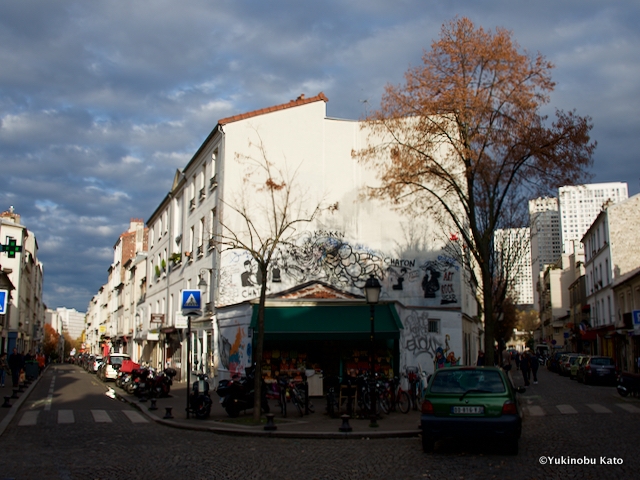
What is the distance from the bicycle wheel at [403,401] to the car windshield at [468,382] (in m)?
6.43

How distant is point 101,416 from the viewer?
1625 cm

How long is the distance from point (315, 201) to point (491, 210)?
36.8 ft

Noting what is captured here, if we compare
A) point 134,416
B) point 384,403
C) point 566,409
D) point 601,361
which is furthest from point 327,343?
point 601,361

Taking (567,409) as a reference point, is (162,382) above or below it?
above

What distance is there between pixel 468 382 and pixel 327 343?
532 inches

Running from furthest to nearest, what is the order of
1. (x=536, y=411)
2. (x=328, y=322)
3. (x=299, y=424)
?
(x=328, y=322) < (x=536, y=411) < (x=299, y=424)

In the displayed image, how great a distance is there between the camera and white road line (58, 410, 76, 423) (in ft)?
49.8

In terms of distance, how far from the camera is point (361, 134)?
28.1m

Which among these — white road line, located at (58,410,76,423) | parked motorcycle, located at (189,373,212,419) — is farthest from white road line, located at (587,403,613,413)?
white road line, located at (58,410,76,423)

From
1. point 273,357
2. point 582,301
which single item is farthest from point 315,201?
point 582,301

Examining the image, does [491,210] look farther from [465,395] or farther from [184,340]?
[184,340]

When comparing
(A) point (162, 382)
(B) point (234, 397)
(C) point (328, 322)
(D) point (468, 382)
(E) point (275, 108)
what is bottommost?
(A) point (162, 382)

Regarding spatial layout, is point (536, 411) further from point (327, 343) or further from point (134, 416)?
point (134, 416)

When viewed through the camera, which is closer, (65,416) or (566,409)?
(65,416)
